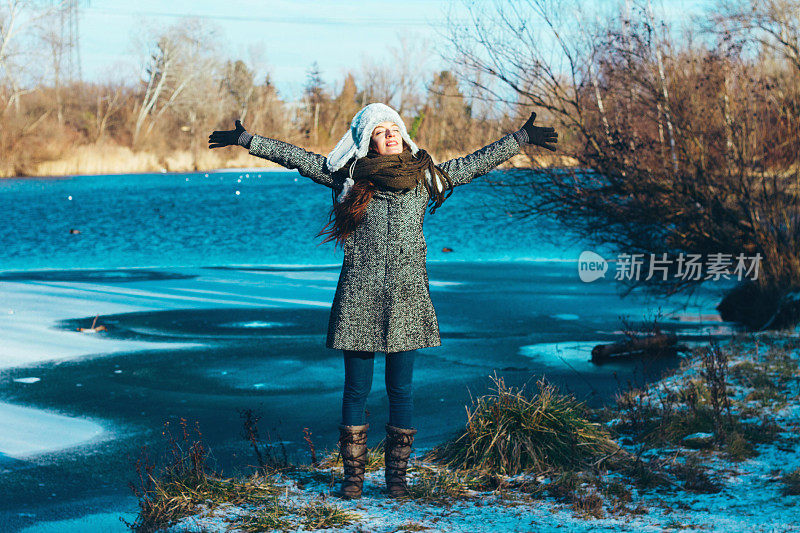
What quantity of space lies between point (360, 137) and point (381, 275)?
2.30ft

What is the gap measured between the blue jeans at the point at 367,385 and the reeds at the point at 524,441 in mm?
762

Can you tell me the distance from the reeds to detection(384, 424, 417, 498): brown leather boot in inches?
23.6

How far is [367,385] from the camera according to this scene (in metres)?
4.66

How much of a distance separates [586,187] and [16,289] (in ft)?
28.1

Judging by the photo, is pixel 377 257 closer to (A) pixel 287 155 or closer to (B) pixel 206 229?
(A) pixel 287 155

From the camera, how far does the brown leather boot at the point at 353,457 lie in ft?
15.2

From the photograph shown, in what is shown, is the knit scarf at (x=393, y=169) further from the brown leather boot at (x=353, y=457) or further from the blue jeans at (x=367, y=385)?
the brown leather boot at (x=353, y=457)

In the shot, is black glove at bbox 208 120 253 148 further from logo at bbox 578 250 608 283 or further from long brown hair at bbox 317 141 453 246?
logo at bbox 578 250 608 283

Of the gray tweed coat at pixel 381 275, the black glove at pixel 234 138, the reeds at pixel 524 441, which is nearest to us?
the gray tweed coat at pixel 381 275

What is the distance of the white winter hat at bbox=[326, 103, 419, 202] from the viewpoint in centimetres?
451

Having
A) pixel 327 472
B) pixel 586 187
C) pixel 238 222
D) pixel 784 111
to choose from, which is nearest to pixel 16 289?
pixel 586 187

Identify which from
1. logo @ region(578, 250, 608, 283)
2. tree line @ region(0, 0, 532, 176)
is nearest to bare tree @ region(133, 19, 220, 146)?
tree line @ region(0, 0, 532, 176)

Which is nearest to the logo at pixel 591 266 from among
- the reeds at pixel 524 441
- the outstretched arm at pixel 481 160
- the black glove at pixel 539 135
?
the reeds at pixel 524 441

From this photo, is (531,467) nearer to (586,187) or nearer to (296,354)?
(296,354)
